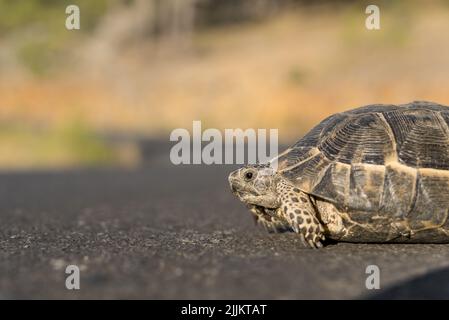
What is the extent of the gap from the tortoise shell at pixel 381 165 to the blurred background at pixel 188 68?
15.2 m

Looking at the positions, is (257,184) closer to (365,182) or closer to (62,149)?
(365,182)

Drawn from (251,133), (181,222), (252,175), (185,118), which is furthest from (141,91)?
(252,175)

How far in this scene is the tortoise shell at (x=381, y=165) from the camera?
5906 millimetres

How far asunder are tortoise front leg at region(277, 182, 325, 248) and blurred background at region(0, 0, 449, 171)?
1528cm

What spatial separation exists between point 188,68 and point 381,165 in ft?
116

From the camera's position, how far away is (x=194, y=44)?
160 ft

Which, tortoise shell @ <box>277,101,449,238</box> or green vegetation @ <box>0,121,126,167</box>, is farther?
green vegetation @ <box>0,121,126,167</box>

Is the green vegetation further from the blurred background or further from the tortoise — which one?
the tortoise

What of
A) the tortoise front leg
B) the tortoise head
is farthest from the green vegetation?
the tortoise front leg

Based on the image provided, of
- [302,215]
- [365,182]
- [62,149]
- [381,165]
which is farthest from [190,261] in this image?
[62,149]

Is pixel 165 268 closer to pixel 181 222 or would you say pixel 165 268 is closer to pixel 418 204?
pixel 418 204

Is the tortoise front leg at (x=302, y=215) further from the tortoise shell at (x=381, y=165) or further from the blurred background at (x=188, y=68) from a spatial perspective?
the blurred background at (x=188, y=68)

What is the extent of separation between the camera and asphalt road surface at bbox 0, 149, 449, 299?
15.5 ft
